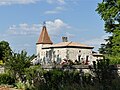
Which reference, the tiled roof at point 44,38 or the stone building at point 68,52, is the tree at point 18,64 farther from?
the tiled roof at point 44,38

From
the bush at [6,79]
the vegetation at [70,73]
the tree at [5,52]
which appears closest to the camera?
the vegetation at [70,73]

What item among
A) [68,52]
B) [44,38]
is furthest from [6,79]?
[44,38]

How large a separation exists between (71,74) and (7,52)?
10765 millimetres

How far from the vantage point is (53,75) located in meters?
20.4

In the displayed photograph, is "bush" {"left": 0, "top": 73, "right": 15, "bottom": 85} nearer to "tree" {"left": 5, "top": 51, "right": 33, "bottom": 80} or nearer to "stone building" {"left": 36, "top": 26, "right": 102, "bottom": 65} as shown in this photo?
"tree" {"left": 5, "top": 51, "right": 33, "bottom": 80}

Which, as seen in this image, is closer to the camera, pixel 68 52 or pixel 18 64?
pixel 18 64

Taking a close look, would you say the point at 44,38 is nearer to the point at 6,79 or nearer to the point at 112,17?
the point at 112,17

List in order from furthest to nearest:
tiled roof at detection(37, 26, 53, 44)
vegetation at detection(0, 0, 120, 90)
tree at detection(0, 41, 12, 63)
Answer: tiled roof at detection(37, 26, 53, 44)
tree at detection(0, 41, 12, 63)
vegetation at detection(0, 0, 120, 90)

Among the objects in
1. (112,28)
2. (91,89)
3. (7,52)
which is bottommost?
(91,89)

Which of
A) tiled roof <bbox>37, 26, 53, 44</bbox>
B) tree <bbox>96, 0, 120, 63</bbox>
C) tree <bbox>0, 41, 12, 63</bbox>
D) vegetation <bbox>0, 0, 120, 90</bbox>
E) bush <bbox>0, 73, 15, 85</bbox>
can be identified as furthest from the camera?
tiled roof <bbox>37, 26, 53, 44</bbox>

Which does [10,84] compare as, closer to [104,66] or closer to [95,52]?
[104,66]

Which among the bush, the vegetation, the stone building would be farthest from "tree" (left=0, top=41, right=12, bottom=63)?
the stone building

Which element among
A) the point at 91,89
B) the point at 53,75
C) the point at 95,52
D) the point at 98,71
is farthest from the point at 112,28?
the point at 95,52

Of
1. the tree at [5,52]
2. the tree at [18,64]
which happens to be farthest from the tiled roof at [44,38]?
the tree at [18,64]
